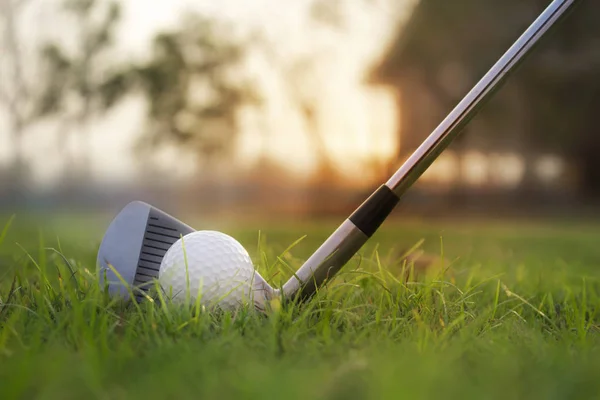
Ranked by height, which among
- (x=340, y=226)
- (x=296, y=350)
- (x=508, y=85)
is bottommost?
(x=296, y=350)

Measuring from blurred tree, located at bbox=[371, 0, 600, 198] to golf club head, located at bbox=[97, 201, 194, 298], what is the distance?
585 inches

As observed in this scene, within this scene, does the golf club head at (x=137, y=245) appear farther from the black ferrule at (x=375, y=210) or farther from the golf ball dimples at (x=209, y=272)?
the black ferrule at (x=375, y=210)

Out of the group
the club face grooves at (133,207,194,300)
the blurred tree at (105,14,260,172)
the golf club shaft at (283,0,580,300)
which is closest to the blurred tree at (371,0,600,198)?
the blurred tree at (105,14,260,172)

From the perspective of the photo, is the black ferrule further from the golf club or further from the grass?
the grass

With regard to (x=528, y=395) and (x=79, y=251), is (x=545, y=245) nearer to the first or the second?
(x=79, y=251)

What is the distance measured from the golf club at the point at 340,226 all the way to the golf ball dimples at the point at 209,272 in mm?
79

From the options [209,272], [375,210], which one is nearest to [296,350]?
[209,272]

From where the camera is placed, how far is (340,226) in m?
2.26

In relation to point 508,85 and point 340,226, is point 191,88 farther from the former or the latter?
point 340,226

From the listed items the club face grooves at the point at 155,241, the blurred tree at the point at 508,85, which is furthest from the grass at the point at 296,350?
the blurred tree at the point at 508,85

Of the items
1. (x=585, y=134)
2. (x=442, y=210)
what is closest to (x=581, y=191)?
(x=585, y=134)

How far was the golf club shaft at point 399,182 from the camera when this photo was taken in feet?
7.19

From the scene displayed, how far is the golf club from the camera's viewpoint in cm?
220

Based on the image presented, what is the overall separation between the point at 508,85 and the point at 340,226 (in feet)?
54.3
